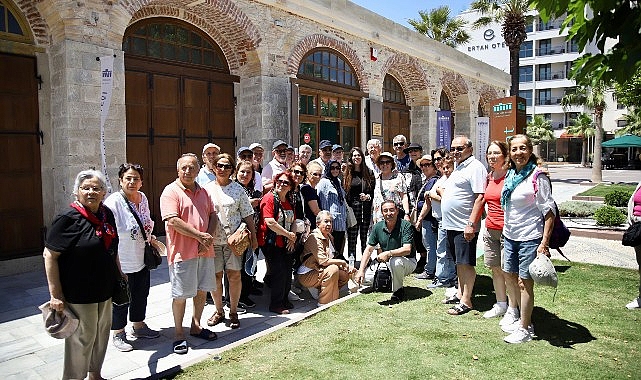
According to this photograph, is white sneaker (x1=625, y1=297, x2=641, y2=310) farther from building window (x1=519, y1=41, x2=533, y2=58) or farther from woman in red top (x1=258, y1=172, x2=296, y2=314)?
building window (x1=519, y1=41, x2=533, y2=58)

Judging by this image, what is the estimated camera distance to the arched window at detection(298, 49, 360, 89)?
1152cm

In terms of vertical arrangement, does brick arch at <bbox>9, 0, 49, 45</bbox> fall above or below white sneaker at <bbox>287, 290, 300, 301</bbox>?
above

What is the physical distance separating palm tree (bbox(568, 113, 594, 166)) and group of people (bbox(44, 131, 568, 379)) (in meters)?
44.3

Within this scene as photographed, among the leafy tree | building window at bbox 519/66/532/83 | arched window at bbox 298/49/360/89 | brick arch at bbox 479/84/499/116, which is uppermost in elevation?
building window at bbox 519/66/532/83

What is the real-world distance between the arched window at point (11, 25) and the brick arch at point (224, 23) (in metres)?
1.71

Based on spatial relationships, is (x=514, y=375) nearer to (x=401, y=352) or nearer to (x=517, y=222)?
(x=401, y=352)

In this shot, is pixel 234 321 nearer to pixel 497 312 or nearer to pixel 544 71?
pixel 497 312

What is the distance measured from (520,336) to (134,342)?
3718 millimetres

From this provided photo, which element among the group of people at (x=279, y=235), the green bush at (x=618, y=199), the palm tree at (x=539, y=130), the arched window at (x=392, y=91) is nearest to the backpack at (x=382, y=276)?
the group of people at (x=279, y=235)

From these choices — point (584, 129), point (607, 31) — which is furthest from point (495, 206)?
point (584, 129)

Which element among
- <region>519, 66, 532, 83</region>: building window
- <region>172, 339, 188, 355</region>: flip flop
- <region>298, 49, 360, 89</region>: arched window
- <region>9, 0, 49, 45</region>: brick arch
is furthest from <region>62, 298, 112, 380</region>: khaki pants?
<region>519, 66, 532, 83</region>: building window

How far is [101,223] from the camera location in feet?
10.7

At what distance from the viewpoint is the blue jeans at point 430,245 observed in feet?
21.1

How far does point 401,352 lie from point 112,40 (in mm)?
6464
